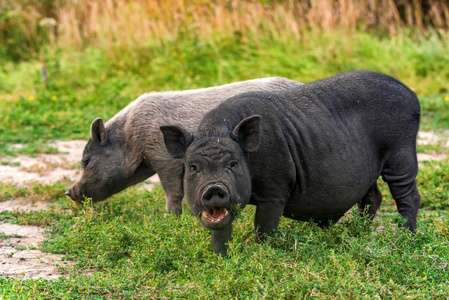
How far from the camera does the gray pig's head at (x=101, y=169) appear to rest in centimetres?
662

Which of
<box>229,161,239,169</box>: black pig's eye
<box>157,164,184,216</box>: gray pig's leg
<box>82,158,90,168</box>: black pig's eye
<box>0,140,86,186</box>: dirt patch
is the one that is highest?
<box>229,161,239,169</box>: black pig's eye

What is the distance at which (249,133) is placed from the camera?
4535mm

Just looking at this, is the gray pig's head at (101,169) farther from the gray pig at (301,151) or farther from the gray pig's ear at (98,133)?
the gray pig at (301,151)

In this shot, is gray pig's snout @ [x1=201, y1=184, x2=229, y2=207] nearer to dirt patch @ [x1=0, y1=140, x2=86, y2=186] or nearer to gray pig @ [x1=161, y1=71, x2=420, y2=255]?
gray pig @ [x1=161, y1=71, x2=420, y2=255]

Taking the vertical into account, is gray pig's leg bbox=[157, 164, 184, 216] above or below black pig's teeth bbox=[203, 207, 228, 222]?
below

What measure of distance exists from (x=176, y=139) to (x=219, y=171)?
1.88 feet

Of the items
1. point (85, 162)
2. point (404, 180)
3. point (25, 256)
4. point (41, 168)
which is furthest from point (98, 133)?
point (404, 180)

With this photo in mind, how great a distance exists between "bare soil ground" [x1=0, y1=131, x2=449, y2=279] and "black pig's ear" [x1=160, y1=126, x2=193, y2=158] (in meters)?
1.35

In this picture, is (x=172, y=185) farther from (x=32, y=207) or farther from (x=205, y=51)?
(x=205, y=51)

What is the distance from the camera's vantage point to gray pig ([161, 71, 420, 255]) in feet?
14.5

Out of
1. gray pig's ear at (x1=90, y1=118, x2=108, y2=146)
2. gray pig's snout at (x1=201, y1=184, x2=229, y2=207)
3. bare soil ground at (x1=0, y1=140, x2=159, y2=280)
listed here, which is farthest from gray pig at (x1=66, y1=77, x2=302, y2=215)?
gray pig's snout at (x1=201, y1=184, x2=229, y2=207)

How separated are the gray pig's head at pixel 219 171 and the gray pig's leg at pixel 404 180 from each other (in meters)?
1.45

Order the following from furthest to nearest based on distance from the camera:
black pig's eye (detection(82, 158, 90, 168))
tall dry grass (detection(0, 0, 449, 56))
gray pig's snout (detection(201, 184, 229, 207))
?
tall dry grass (detection(0, 0, 449, 56)) < black pig's eye (detection(82, 158, 90, 168)) < gray pig's snout (detection(201, 184, 229, 207))

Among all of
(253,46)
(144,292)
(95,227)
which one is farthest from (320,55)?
(144,292)
